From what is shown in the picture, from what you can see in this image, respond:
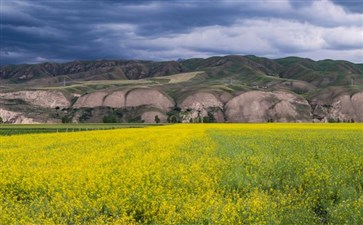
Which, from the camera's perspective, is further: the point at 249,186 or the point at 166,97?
the point at 166,97

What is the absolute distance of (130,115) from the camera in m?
153

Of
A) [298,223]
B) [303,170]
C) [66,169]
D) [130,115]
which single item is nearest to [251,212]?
[298,223]

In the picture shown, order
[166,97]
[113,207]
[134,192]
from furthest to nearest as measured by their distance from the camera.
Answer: [166,97] < [134,192] < [113,207]

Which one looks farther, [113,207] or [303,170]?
[303,170]

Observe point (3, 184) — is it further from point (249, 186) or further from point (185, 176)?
point (249, 186)

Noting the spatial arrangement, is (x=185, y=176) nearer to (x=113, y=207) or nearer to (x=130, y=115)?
(x=113, y=207)

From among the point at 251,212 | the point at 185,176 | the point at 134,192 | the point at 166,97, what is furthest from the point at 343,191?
the point at 166,97

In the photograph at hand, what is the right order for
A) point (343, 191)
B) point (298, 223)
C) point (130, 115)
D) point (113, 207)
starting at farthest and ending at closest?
point (130, 115) < point (343, 191) < point (113, 207) < point (298, 223)

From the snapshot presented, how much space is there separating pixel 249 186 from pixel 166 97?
5862 inches

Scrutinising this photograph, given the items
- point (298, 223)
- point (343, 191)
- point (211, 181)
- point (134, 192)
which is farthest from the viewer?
point (211, 181)

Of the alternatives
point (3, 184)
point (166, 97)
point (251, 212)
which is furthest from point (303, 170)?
point (166, 97)

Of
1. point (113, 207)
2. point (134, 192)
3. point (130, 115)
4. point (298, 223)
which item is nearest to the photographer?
point (298, 223)

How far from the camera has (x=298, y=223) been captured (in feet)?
37.8

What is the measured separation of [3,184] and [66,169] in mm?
2349
